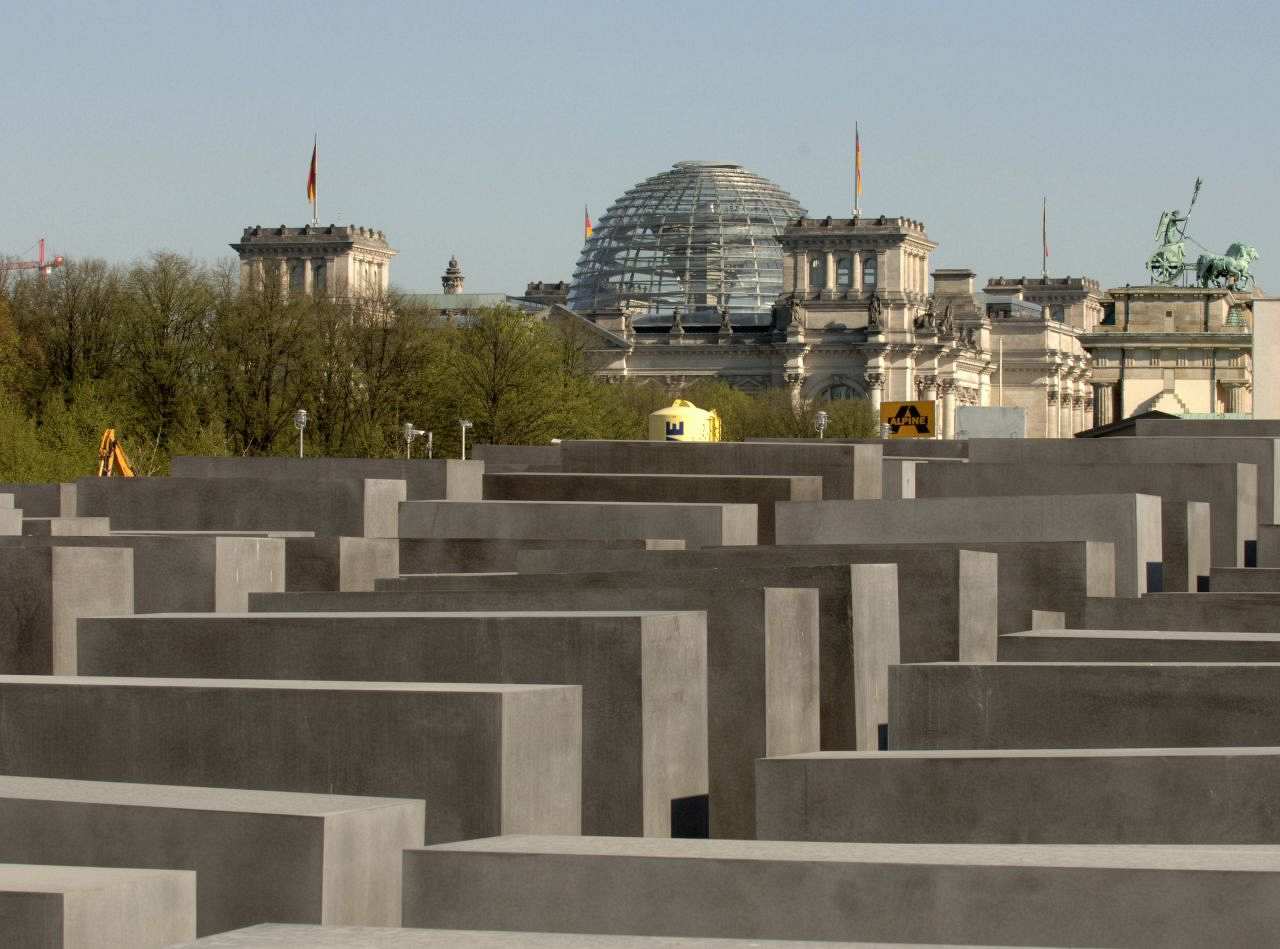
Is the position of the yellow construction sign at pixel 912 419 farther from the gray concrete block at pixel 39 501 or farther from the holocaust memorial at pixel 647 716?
the holocaust memorial at pixel 647 716

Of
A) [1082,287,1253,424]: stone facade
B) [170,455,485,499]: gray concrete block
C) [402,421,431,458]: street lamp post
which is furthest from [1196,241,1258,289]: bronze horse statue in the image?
[170,455,485,499]: gray concrete block

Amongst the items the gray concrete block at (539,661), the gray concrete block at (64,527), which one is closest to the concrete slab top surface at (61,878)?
the gray concrete block at (539,661)

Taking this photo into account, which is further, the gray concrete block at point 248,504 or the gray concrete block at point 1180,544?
the gray concrete block at point 248,504

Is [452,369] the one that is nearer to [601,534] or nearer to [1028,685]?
[601,534]

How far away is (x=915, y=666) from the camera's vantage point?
1277 cm

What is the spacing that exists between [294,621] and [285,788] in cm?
207

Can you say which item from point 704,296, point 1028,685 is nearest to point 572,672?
point 1028,685

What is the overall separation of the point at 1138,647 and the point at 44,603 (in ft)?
21.0

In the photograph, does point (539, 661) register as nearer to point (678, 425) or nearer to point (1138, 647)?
point (1138, 647)

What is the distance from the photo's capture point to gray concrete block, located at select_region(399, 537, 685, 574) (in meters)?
20.2

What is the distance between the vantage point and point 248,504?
79.5ft

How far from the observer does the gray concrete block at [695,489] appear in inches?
970

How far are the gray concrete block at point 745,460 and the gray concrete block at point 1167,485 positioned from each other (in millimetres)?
1264

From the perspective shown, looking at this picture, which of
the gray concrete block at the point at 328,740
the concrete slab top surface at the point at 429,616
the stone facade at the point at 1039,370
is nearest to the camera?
the gray concrete block at the point at 328,740
